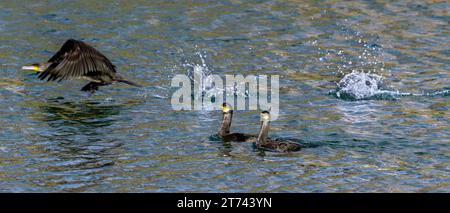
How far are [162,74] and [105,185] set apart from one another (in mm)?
8021

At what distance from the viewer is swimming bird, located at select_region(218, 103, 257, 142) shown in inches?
663

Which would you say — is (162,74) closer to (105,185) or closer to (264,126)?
(264,126)

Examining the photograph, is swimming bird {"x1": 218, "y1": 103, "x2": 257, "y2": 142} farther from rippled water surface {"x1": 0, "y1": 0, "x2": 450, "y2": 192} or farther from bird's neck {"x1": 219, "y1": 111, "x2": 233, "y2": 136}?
rippled water surface {"x1": 0, "y1": 0, "x2": 450, "y2": 192}

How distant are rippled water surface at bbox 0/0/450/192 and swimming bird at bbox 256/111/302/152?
0.17 metres

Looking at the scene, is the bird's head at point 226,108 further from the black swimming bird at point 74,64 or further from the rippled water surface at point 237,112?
the black swimming bird at point 74,64

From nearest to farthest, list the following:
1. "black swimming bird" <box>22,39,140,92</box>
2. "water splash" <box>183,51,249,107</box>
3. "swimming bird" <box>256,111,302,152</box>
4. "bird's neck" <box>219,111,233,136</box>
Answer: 1. "swimming bird" <box>256,111,302,152</box>
2. "bird's neck" <box>219,111,233,136</box>
3. "black swimming bird" <box>22,39,140,92</box>
4. "water splash" <box>183,51,249,107</box>

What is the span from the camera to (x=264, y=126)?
16.7 metres

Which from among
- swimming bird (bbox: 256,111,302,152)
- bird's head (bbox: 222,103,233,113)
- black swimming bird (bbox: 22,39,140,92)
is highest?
black swimming bird (bbox: 22,39,140,92)

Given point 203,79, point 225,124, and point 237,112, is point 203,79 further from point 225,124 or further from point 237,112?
point 225,124

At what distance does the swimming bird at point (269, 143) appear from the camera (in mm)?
16031

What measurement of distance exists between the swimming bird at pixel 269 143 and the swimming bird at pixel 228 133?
0.68 ft

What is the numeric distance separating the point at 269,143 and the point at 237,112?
303cm

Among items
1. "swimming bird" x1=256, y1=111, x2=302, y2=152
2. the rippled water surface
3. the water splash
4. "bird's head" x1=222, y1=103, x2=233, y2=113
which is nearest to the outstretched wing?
the rippled water surface
